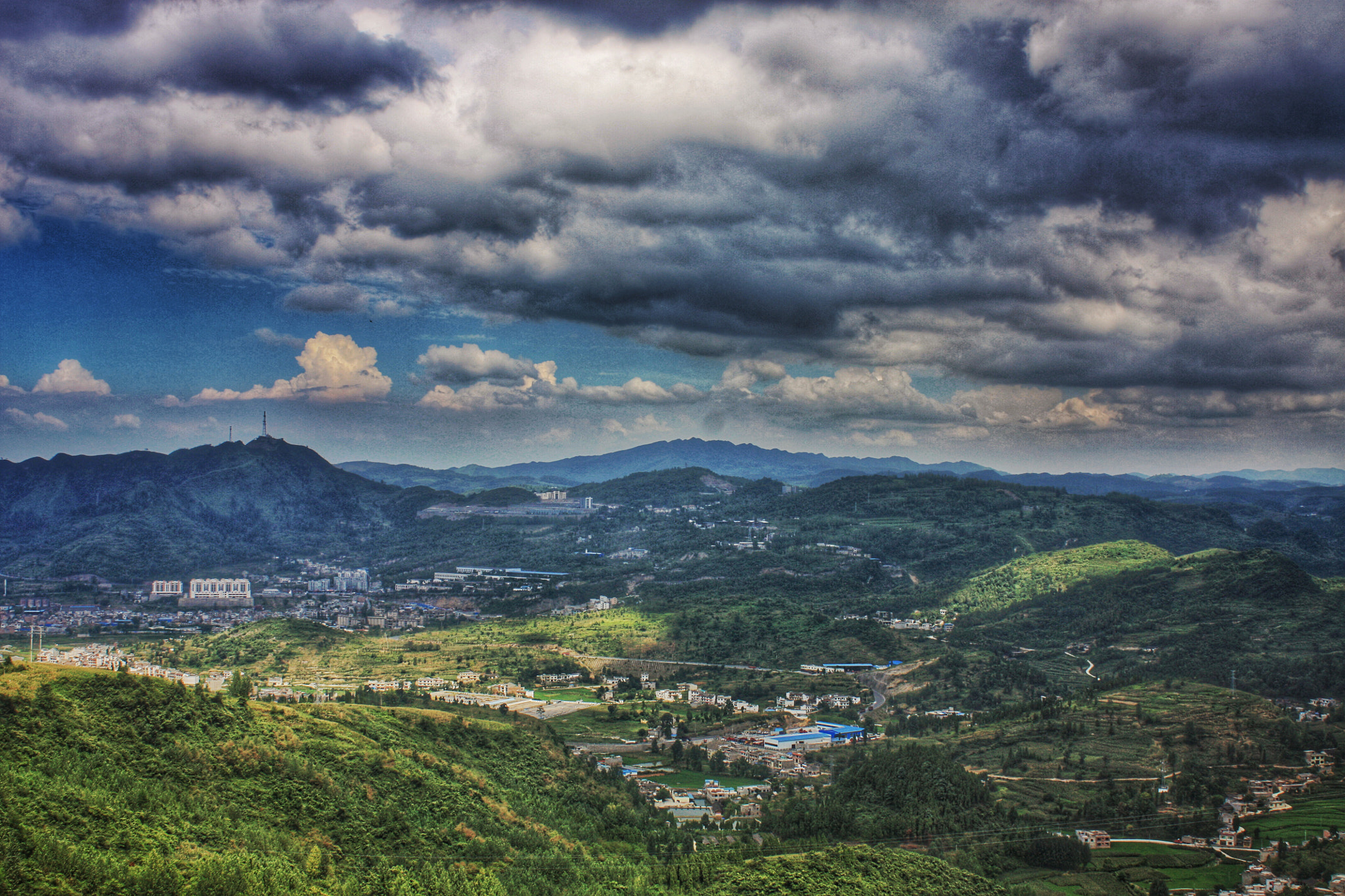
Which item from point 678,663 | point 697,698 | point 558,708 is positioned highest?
point 558,708

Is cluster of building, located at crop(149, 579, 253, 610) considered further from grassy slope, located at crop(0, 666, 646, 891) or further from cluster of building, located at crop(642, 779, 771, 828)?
grassy slope, located at crop(0, 666, 646, 891)

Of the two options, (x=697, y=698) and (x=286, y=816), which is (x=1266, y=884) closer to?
(x=286, y=816)

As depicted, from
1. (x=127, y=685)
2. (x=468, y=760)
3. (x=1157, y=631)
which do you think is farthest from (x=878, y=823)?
(x=1157, y=631)

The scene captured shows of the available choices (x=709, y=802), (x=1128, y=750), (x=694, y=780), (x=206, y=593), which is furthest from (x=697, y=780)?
(x=206, y=593)

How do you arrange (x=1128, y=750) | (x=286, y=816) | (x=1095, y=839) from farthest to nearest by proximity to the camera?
(x=1128, y=750) → (x=1095, y=839) → (x=286, y=816)

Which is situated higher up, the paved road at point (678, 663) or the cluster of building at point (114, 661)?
the cluster of building at point (114, 661)

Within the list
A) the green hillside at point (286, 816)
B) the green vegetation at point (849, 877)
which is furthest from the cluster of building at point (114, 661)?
the green vegetation at point (849, 877)

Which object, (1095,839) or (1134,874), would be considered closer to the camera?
(1134,874)

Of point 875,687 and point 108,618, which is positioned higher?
point 108,618

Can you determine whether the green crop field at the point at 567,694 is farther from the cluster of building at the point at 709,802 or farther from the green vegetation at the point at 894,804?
the green vegetation at the point at 894,804

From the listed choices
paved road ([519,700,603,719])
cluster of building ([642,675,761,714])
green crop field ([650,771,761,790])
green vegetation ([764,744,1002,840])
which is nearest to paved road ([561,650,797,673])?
cluster of building ([642,675,761,714])

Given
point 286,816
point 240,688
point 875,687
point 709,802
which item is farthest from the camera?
point 875,687
